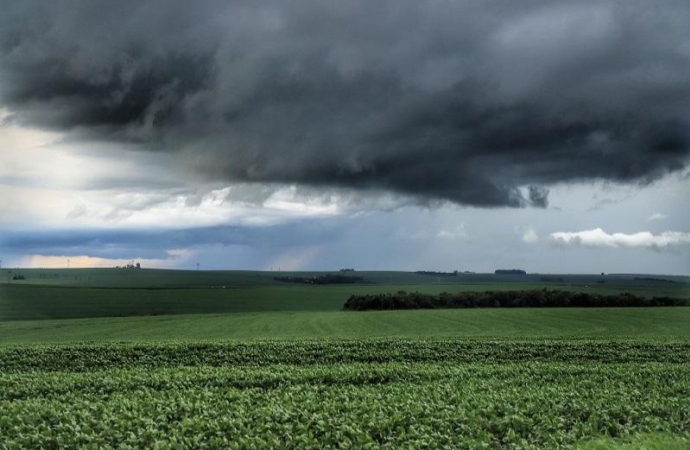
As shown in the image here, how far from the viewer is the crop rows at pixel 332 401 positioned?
17672 mm

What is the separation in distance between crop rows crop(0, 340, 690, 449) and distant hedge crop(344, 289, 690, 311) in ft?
210

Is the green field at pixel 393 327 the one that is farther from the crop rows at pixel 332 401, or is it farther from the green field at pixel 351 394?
the crop rows at pixel 332 401

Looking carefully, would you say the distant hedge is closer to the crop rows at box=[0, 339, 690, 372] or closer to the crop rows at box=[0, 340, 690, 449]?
the crop rows at box=[0, 339, 690, 372]

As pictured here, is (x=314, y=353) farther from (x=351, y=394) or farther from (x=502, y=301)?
(x=502, y=301)

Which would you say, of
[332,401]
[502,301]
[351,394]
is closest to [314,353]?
[351,394]

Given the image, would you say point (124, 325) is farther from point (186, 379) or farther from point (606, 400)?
point (606, 400)

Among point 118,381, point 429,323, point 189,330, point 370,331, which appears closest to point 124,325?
point 189,330

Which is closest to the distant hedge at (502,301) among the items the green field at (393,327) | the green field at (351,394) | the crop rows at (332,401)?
the green field at (393,327)

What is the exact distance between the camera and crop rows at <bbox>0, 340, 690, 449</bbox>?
58.0 ft

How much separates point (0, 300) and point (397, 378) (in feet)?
420

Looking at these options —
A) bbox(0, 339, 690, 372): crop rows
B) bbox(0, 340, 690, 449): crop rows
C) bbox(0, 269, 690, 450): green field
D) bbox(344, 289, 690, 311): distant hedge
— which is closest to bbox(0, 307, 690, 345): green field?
bbox(0, 339, 690, 372): crop rows

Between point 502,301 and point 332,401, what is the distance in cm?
8326

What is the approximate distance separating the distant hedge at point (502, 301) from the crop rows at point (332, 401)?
210ft

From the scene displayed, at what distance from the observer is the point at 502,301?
330 feet
